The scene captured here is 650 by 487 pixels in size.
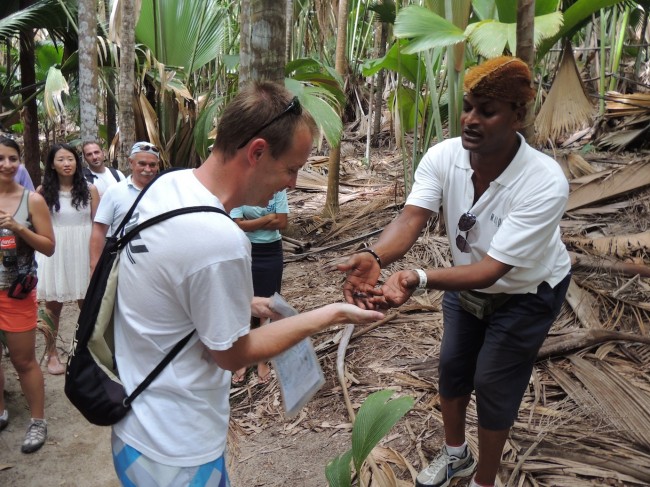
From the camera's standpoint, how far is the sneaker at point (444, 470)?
9.14ft

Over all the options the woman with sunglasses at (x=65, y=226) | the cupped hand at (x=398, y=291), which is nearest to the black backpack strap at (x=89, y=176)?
the woman with sunglasses at (x=65, y=226)

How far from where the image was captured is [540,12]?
4406 mm

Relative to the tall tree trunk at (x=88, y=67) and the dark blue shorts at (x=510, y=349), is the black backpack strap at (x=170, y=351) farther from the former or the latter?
the tall tree trunk at (x=88, y=67)

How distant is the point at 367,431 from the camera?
2.19 m

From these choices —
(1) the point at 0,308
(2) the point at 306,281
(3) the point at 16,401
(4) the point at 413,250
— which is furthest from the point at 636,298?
(3) the point at 16,401

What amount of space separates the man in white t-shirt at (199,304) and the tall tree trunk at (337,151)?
5365 mm

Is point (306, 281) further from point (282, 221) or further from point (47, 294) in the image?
point (47, 294)

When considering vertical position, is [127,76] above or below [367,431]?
above

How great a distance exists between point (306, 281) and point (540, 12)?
3.26m

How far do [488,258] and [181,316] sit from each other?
4.22 ft

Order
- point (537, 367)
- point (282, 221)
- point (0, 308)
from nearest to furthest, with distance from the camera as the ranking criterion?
point (0, 308), point (537, 367), point (282, 221)

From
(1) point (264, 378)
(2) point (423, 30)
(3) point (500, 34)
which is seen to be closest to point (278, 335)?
(1) point (264, 378)

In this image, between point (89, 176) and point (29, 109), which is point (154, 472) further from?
point (29, 109)

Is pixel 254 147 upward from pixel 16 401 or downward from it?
upward
